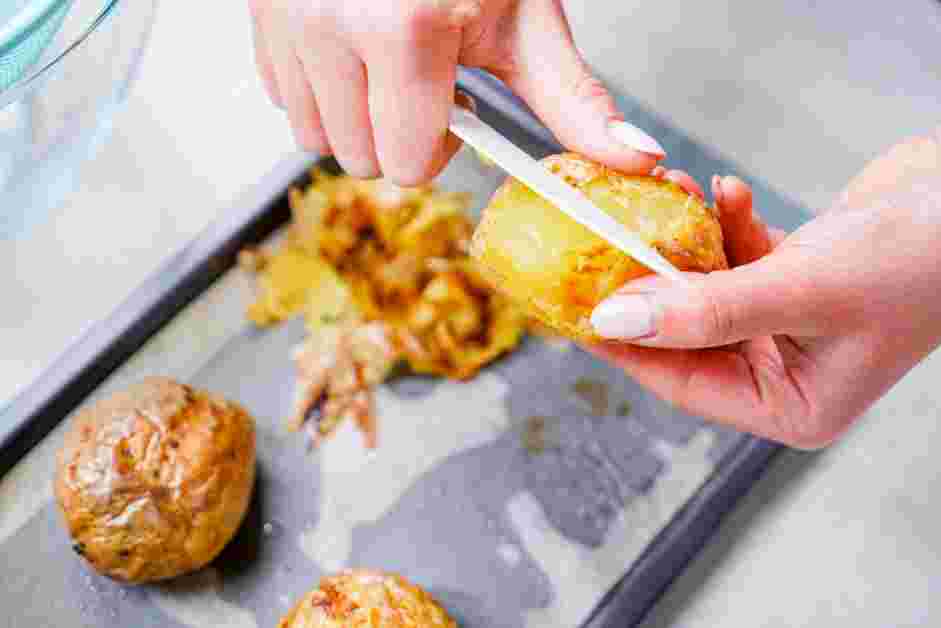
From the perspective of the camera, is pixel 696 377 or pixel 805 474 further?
pixel 805 474

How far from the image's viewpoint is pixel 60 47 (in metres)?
1.19

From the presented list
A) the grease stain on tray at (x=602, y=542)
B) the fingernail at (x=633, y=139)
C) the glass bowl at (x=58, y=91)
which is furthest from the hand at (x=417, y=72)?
the grease stain on tray at (x=602, y=542)

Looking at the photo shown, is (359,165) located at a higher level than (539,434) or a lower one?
higher

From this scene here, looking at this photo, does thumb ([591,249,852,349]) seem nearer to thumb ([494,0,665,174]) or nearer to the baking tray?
thumb ([494,0,665,174])

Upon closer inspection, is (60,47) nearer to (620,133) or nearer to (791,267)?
(620,133)

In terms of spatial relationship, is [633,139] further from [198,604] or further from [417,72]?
[198,604]

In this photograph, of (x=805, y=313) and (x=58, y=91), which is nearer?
(x=805, y=313)

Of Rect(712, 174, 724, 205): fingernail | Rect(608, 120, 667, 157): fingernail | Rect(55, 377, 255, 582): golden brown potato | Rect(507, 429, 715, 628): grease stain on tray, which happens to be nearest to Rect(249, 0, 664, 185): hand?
Rect(608, 120, 667, 157): fingernail

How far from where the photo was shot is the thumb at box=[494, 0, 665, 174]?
0.94 metres

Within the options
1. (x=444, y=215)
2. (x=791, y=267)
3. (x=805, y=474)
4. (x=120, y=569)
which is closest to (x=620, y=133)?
(x=791, y=267)

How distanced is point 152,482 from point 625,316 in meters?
0.58

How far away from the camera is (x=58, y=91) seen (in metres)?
1.29

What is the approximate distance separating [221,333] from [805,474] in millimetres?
783

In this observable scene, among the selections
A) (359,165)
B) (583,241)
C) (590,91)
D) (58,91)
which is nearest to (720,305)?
(583,241)
